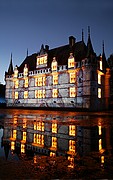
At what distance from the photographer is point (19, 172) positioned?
3.47 meters

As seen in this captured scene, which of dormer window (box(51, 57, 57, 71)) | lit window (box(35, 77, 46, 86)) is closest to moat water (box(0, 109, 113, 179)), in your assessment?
dormer window (box(51, 57, 57, 71))

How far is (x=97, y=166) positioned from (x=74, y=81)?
26.5m

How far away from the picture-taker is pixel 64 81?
31.5 meters

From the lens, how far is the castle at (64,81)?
28.1 metres

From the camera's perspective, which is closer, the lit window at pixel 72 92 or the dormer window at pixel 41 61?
the lit window at pixel 72 92

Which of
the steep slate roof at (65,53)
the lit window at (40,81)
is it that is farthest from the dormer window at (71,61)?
the lit window at (40,81)

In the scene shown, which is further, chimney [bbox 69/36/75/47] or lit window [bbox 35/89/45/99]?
chimney [bbox 69/36/75/47]

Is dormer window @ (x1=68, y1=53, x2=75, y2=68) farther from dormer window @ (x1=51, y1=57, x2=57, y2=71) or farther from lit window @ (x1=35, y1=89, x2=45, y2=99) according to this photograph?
lit window @ (x1=35, y1=89, x2=45, y2=99)

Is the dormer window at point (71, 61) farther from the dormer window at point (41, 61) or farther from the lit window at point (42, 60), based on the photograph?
the lit window at point (42, 60)

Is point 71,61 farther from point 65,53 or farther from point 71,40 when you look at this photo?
point 71,40

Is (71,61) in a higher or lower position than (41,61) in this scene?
lower

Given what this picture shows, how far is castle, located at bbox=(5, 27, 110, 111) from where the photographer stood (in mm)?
28109

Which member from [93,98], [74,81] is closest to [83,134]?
[93,98]

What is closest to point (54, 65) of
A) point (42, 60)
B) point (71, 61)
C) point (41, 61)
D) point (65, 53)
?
point (65, 53)
